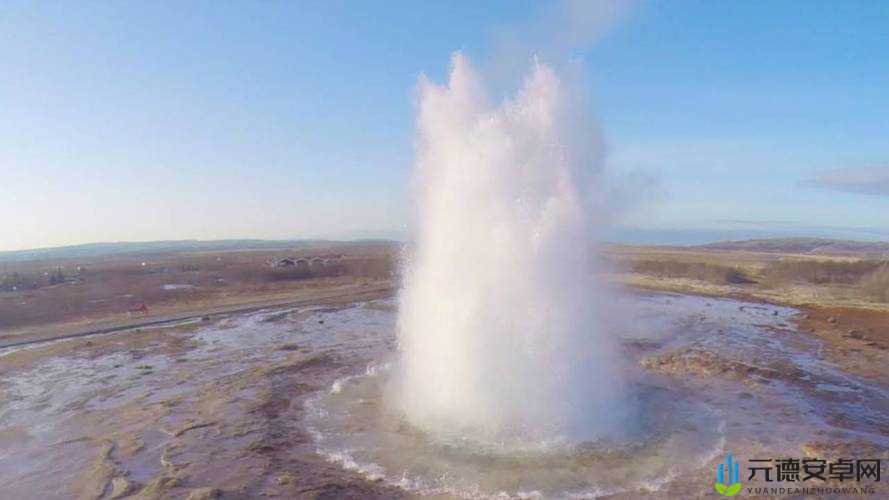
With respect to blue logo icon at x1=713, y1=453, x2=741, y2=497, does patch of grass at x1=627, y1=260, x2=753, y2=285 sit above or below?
above

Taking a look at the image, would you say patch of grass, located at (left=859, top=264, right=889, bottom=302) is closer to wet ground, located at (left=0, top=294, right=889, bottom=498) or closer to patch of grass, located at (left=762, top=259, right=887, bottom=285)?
patch of grass, located at (left=762, top=259, right=887, bottom=285)

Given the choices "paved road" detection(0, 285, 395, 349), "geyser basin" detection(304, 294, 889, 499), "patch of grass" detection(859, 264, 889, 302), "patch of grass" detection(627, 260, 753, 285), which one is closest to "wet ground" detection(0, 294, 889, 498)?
"geyser basin" detection(304, 294, 889, 499)

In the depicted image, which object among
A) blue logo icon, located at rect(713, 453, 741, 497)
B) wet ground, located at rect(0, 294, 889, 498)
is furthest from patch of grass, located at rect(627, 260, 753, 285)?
blue logo icon, located at rect(713, 453, 741, 497)

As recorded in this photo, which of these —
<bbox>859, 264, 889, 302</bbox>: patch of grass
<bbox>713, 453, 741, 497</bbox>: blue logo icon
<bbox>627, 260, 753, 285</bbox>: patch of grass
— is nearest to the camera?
<bbox>713, 453, 741, 497</bbox>: blue logo icon

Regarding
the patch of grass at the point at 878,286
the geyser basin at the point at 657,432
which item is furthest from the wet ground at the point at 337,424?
the patch of grass at the point at 878,286

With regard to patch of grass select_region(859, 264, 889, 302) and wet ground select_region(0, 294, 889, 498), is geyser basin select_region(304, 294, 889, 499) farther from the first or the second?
patch of grass select_region(859, 264, 889, 302)

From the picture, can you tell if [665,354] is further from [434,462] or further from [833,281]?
[833,281]

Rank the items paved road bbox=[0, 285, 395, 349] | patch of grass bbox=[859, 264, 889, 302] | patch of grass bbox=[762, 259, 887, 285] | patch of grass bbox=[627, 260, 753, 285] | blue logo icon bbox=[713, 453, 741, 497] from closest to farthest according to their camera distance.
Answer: blue logo icon bbox=[713, 453, 741, 497] < paved road bbox=[0, 285, 395, 349] < patch of grass bbox=[859, 264, 889, 302] < patch of grass bbox=[762, 259, 887, 285] < patch of grass bbox=[627, 260, 753, 285]

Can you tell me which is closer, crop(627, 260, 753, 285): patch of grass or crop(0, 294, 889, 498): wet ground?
crop(0, 294, 889, 498): wet ground

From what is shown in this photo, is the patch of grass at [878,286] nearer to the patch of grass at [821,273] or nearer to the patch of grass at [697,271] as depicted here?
the patch of grass at [821,273]
